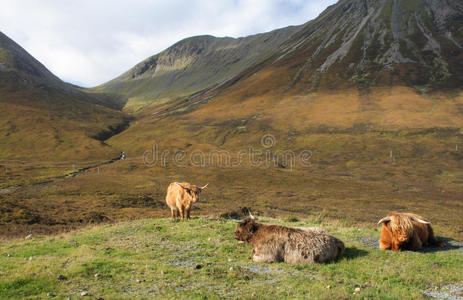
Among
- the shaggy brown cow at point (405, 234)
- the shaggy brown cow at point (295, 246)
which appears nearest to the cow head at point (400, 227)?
the shaggy brown cow at point (405, 234)

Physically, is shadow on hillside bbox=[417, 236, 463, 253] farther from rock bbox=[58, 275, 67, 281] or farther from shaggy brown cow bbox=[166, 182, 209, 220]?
rock bbox=[58, 275, 67, 281]

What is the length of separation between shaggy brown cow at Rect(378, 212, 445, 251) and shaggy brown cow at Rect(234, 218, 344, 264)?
82.4 inches

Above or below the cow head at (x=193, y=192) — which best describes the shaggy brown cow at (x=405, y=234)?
below

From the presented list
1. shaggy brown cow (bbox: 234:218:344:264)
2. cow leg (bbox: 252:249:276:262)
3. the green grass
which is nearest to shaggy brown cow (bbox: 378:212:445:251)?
the green grass

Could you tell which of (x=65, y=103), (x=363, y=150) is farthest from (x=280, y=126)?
(x=65, y=103)

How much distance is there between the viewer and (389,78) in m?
110

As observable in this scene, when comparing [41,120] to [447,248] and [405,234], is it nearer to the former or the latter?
[405,234]

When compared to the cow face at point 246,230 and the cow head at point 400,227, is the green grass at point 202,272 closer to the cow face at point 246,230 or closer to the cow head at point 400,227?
the cow face at point 246,230

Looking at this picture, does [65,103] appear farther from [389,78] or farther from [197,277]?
[197,277]

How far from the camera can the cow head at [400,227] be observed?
10.2 m

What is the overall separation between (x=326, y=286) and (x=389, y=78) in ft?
395

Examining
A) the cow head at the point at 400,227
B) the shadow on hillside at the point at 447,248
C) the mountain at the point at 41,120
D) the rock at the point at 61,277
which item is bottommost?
the rock at the point at 61,277

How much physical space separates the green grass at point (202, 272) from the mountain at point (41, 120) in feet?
243

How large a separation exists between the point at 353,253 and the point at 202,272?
208 inches
